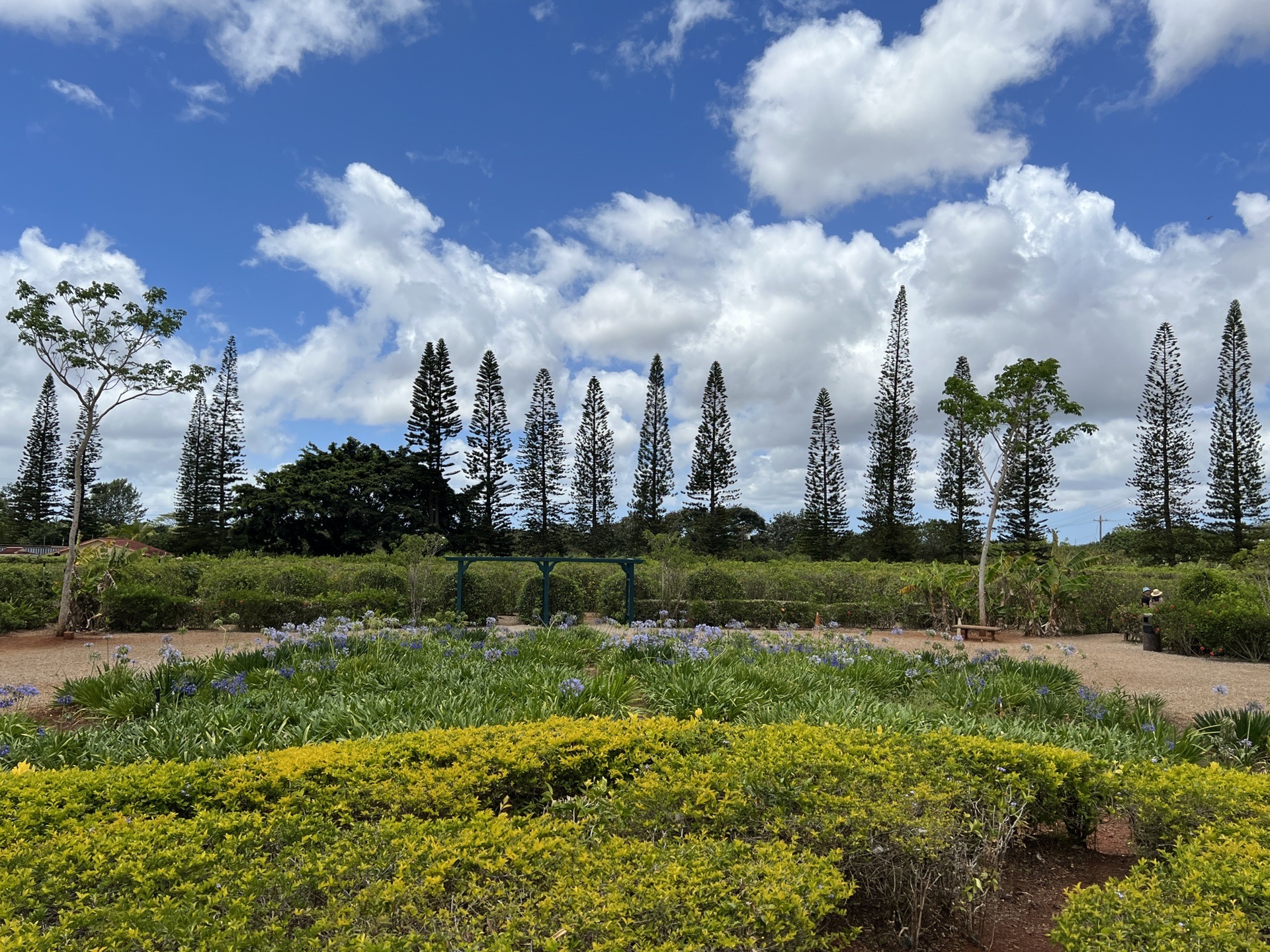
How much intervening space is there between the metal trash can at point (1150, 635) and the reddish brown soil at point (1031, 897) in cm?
898

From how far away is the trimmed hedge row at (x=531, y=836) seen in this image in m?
1.88

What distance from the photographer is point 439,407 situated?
109ft

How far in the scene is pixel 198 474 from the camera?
3538cm

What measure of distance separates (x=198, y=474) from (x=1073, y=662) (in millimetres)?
37122

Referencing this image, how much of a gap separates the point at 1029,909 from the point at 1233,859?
2.28 ft

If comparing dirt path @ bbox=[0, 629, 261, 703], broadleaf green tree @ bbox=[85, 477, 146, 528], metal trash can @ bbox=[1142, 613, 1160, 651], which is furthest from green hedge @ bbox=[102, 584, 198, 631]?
broadleaf green tree @ bbox=[85, 477, 146, 528]

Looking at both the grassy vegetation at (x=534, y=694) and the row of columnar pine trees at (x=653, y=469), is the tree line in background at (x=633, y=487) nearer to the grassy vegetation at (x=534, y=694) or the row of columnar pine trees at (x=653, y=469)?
the row of columnar pine trees at (x=653, y=469)

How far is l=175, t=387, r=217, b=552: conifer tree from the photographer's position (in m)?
35.0

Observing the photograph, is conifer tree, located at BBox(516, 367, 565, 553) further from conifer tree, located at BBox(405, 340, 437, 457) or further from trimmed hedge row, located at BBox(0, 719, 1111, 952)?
trimmed hedge row, located at BBox(0, 719, 1111, 952)

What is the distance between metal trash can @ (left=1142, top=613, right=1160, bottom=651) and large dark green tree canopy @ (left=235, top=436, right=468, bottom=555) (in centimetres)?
2164

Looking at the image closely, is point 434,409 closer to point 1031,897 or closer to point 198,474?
point 198,474

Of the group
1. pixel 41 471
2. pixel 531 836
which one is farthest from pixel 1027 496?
pixel 41 471

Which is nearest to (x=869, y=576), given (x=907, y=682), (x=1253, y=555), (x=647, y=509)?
(x=1253, y=555)

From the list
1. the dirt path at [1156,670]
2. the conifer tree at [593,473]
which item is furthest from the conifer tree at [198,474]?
the dirt path at [1156,670]
